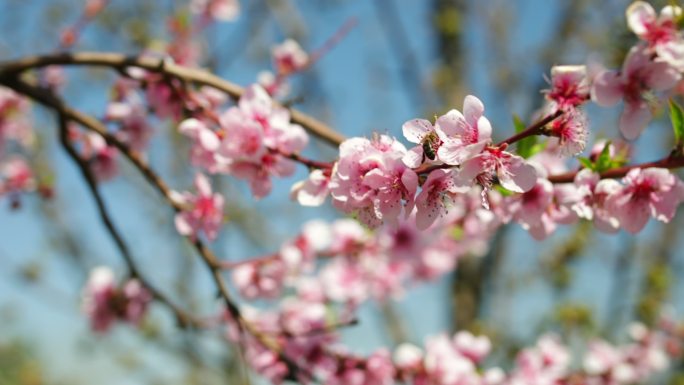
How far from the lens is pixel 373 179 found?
0.99 meters

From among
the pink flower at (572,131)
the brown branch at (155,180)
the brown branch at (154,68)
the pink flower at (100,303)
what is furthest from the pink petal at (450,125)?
the pink flower at (100,303)

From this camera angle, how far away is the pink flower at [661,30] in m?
1.01

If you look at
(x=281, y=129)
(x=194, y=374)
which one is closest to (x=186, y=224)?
(x=281, y=129)

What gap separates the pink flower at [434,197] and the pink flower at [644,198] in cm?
38

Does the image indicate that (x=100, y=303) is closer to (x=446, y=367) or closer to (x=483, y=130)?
(x=446, y=367)

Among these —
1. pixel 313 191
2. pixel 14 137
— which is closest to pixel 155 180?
pixel 313 191

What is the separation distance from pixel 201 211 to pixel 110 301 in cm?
131

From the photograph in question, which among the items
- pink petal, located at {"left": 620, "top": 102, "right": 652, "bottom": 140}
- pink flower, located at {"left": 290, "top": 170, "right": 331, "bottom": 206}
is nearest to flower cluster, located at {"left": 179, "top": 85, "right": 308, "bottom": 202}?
pink flower, located at {"left": 290, "top": 170, "right": 331, "bottom": 206}

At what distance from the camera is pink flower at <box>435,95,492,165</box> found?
2.95ft

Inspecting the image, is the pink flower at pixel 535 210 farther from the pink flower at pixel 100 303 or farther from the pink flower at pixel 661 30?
the pink flower at pixel 100 303

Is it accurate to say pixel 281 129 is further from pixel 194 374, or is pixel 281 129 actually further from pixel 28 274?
pixel 194 374

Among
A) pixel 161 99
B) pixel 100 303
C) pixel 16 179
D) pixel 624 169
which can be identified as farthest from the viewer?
pixel 100 303

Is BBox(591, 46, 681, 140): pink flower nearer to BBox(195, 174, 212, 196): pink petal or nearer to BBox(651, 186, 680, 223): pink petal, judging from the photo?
BBox(651, 186, 680, 223): pink petal

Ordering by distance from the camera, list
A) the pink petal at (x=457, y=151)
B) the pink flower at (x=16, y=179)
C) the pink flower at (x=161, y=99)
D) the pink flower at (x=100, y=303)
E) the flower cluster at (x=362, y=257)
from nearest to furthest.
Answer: the pink petal at (x=457, y=151)
the pink flower at (x=161, y=99)
the flower cluster at (x=362, y=257)
the pink flower at (x=16, y=179)
the pink flower at (x=100, y=303)
